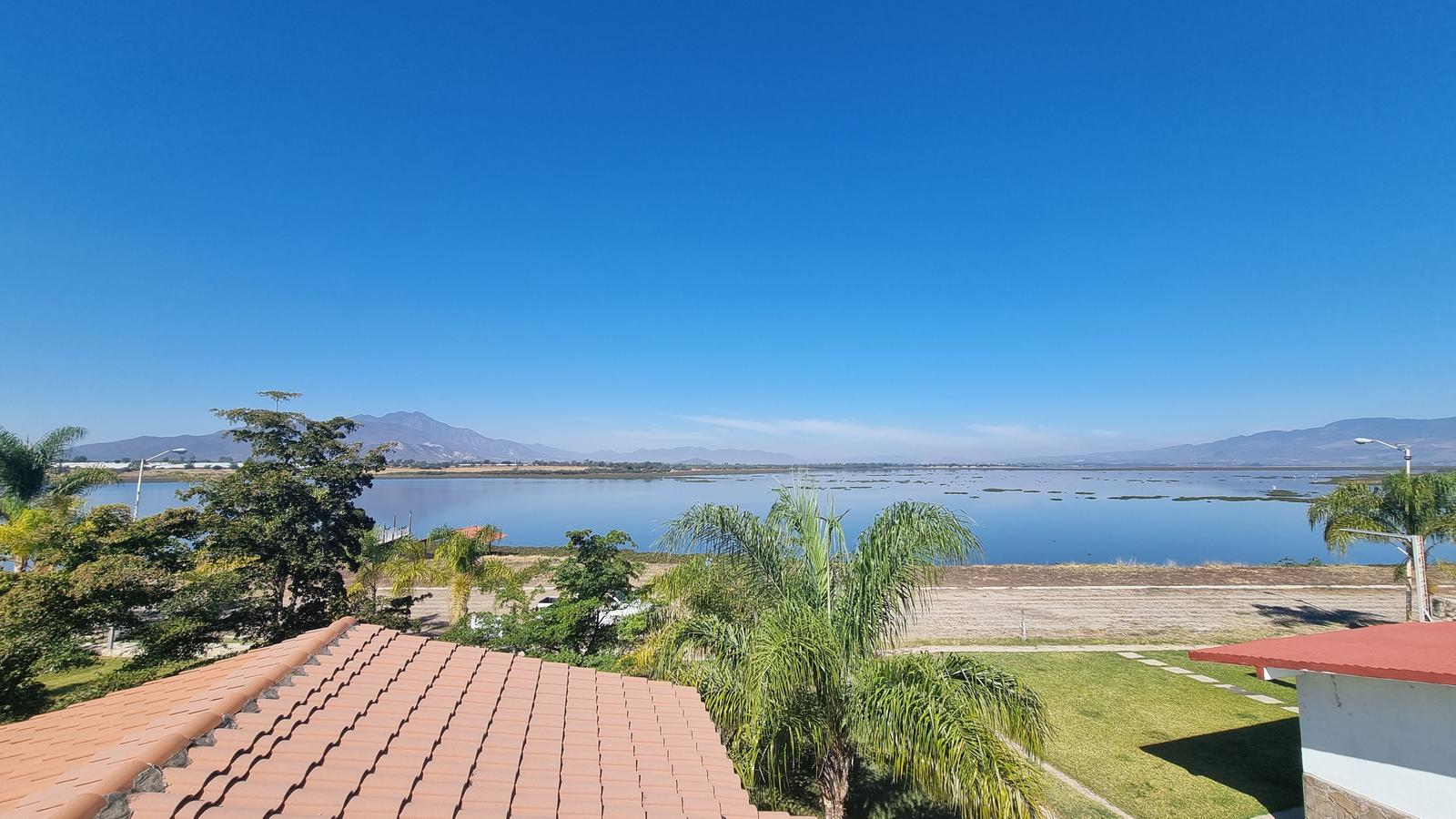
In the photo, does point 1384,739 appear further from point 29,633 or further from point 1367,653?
point 29,633

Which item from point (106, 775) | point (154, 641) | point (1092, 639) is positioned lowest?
point (1092, 639)

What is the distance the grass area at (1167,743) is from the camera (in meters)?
9.05

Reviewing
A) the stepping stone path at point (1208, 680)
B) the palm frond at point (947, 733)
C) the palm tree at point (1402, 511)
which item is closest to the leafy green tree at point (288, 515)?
the palm frond at point (947, 733)

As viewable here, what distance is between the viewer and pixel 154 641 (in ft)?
40.5

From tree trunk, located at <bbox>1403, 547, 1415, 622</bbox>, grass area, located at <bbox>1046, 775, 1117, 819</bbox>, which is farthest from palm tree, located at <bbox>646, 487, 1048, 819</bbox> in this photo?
tree trunk, located at <bbox>1403, 547, 1415, 622</bbox>

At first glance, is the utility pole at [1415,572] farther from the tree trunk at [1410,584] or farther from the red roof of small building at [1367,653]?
the red roof of small building at [1367,653]

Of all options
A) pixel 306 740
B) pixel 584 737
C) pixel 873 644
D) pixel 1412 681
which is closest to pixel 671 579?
pixel 873 644

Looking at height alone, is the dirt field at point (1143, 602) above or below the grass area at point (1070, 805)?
below

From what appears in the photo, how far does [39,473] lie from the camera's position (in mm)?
25344

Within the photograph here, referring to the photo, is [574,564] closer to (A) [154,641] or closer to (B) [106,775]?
(A) [154,641]

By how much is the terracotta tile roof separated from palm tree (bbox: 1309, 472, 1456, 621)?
75.3 feet

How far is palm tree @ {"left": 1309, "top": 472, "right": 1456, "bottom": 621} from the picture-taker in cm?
1722

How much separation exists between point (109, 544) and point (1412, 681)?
2183cm

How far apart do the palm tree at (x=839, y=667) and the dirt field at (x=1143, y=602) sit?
1005 cm
